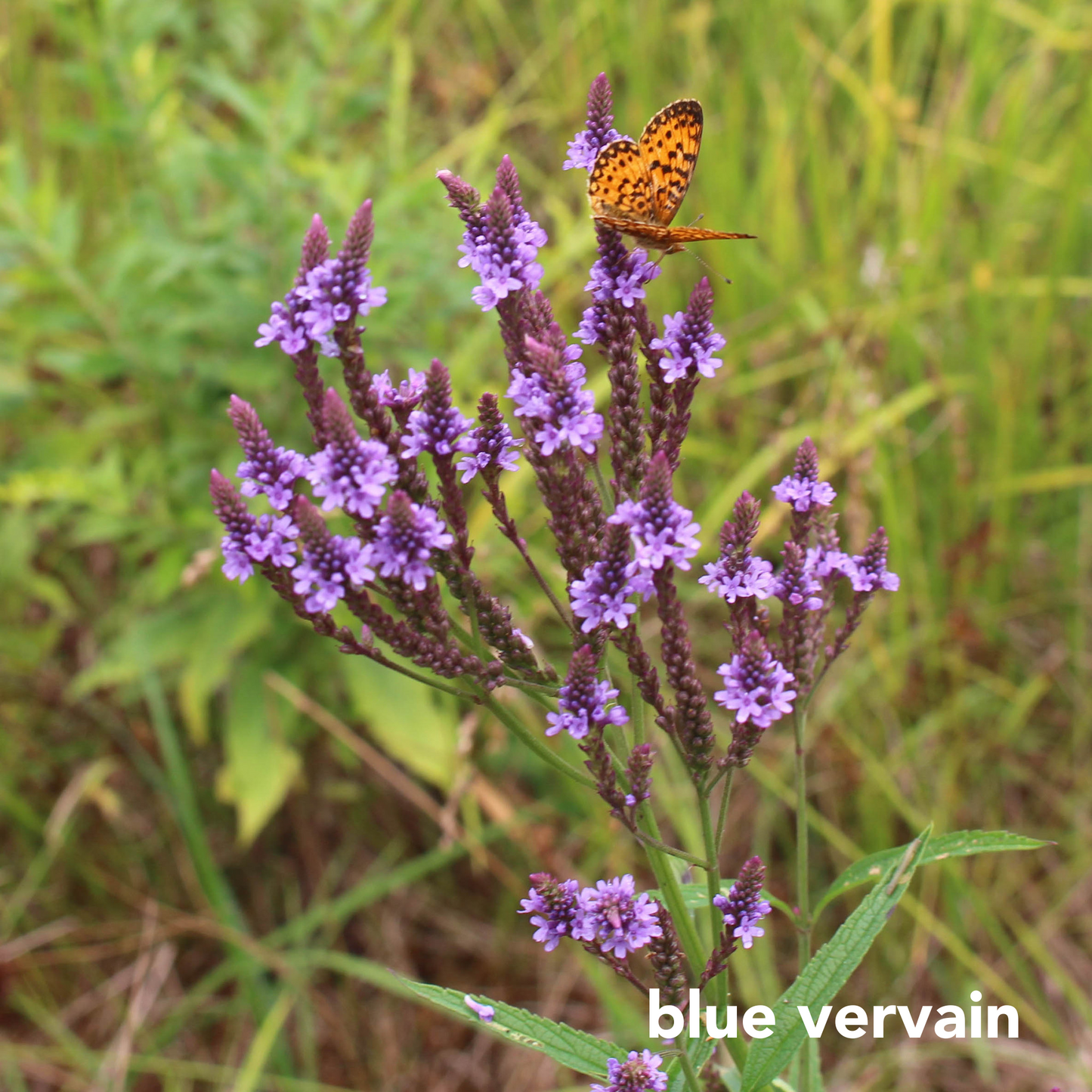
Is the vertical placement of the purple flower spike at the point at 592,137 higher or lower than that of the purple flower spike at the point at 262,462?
higher

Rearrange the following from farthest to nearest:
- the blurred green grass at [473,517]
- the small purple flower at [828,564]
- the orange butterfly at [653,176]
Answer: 1. the blurred green grass at [473,517]
2. the small purple flower at [828,564]
3. the orange butterfly at [653,176]

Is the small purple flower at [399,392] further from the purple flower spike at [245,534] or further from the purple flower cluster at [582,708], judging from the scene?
the purple flower cluster at [582,708]

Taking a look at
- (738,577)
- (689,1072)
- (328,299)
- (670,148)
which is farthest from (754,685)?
(670,148)

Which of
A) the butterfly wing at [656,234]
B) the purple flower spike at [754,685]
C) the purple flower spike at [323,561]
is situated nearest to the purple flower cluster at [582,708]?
the purple flower spike at [754,685]

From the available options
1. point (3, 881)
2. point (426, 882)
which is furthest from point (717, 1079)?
point (3, 881)

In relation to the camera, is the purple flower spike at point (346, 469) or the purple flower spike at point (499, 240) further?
the purple flower spike at point (499, 240)

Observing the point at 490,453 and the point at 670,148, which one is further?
the point at 670,148

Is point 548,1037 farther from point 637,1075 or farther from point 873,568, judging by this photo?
point 873,568
